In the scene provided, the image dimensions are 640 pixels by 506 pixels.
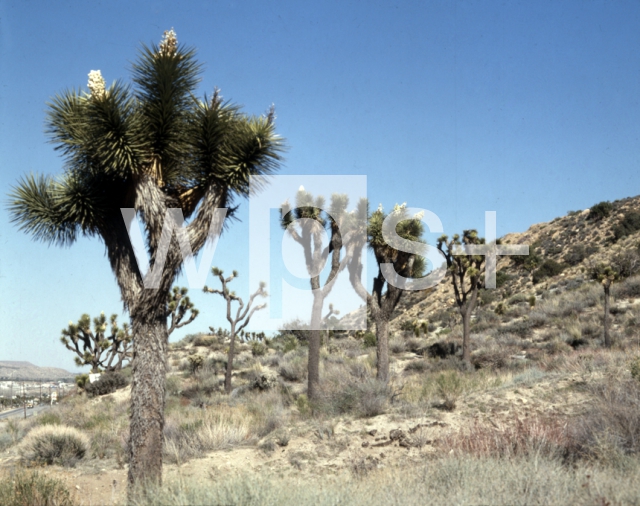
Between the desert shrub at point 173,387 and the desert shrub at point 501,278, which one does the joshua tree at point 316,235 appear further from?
the desert shrub at point 501,278

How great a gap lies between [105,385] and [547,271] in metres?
34.9

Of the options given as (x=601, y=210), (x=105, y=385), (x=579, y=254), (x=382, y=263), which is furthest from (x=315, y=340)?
(x=601, y=210)

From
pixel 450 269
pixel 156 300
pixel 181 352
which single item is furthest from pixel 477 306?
pixel 156 300

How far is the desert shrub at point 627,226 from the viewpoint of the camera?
1715 inches

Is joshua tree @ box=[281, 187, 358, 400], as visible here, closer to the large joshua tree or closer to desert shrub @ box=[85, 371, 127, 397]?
the large joshua tree

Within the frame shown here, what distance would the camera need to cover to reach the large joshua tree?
857cm

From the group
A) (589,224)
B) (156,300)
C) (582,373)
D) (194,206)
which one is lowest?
(582,373)

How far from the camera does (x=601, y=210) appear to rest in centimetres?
5138

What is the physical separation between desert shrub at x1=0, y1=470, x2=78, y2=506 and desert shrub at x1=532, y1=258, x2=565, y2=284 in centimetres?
4266

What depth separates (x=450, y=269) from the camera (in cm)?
2327

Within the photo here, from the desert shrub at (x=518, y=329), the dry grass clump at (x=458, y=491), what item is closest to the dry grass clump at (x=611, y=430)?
the dry grass clump at (x=458, y=491)

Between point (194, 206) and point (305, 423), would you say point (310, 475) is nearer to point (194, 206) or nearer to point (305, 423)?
point (305, 423)

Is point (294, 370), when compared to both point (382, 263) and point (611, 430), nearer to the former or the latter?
point (382, 263)

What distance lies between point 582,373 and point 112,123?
1211cm
